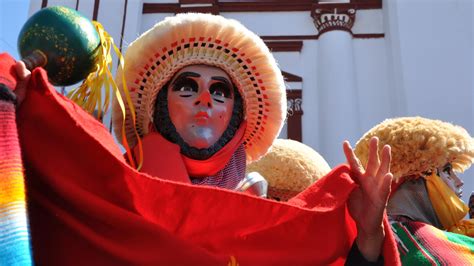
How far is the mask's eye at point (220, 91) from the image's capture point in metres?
1.46

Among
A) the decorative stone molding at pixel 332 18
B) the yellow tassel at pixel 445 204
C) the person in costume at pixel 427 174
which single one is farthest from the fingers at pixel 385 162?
the decorative stone molding at pixel 332 18

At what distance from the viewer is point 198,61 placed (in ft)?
4.85

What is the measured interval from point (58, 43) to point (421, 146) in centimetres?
144

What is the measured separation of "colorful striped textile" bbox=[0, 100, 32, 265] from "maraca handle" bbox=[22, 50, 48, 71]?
18cm

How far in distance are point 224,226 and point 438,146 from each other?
1.26 meters

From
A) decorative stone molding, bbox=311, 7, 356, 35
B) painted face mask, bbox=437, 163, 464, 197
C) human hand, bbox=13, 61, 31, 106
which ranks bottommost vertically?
painted face mask, bbox=437, 163, 464, 197

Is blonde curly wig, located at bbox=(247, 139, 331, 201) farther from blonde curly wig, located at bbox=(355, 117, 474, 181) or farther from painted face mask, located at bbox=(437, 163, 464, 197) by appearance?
painted face mask, located at bbox=(437, 163, 464, 197)

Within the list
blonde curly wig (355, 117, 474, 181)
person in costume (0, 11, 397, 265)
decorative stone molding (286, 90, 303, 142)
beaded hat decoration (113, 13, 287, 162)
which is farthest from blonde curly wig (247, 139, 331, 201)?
decorative stone molding (286, 90, 303, 142)

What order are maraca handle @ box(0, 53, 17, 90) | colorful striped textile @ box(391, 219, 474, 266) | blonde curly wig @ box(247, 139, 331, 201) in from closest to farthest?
maraca handle @ box(0, 53, 17, 90) → colorful striped textile @ box(391, 219, 474, 266) → blonde curly wig @ box(247, 139, 331, 201)

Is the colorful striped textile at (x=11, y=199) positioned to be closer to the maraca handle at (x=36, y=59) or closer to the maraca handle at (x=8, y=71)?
the maraca handle at (x=8, y=71)

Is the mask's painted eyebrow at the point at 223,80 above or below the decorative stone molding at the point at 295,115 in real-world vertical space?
above

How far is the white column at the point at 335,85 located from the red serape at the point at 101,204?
439 cm

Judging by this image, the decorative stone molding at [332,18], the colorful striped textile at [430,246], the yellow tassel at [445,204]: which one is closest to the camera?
the colorful striped textile at [430,246]

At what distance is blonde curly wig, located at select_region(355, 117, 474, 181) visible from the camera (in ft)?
6.74
